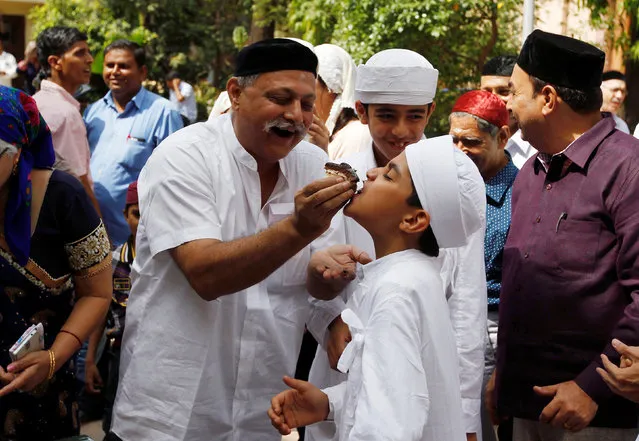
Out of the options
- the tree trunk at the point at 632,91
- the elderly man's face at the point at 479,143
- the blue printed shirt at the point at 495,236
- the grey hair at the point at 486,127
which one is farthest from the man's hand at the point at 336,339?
the tree trunk at the point at 632,91

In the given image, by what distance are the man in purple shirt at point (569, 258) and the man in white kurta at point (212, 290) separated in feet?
2.70

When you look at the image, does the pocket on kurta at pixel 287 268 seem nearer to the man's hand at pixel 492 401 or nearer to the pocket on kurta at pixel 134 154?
the man's hand at pixel 492 401

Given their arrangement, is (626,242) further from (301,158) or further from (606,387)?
(301,158)

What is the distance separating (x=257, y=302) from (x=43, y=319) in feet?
2.61

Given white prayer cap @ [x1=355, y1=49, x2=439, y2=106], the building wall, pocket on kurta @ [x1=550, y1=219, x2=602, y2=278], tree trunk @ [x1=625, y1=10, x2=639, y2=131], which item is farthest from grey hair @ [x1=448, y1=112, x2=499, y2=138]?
the building wall

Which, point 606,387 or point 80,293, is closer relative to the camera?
point 606,387

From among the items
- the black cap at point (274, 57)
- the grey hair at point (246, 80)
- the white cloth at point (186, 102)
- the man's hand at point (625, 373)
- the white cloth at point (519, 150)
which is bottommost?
the white cloth at point (186, 102)

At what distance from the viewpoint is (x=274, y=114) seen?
3.06 m

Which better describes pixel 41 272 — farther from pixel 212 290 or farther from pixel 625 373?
pixel 625 373

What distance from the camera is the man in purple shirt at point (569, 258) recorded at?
3.15 m

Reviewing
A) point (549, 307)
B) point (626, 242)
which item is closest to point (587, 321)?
point (549, 307)

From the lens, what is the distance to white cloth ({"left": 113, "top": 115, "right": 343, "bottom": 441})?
9.72ft

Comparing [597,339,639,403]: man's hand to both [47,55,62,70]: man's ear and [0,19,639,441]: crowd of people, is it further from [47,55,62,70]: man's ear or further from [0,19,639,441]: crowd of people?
[47,55,62,70]: man's ear

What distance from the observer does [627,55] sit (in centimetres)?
1003
